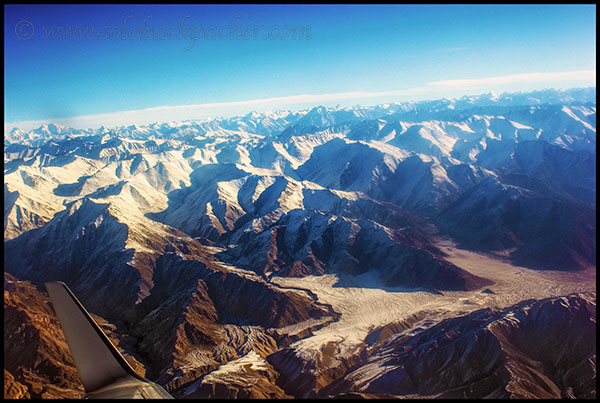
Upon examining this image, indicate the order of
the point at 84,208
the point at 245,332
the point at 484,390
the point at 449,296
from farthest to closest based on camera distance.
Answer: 1. the point at 84,208
2. the point at 449,296
3. the point at 245,332
4. the point at 484,390

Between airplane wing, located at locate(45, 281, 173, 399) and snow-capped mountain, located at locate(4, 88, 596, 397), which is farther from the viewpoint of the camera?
snow-capped mountain, located at locate(4, 88, 596, 397)

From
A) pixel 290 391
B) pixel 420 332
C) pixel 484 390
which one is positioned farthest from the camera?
pixel 420 332

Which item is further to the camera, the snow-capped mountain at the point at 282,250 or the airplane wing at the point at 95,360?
the snow-capped mountain at the point at 282,250

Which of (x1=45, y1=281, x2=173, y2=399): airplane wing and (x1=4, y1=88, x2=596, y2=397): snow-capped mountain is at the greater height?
(x1=45, y1=281, x2=173, y2=399): airplane wing

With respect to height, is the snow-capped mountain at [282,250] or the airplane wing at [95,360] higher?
the airplane wing at [95,360]

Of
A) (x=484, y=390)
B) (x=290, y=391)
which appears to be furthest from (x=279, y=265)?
(x=484, y=390)

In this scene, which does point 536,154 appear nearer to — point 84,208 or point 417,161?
point 417,161

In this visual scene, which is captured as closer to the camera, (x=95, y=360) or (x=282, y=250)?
(x=95, y=360)

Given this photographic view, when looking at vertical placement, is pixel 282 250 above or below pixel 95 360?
below
